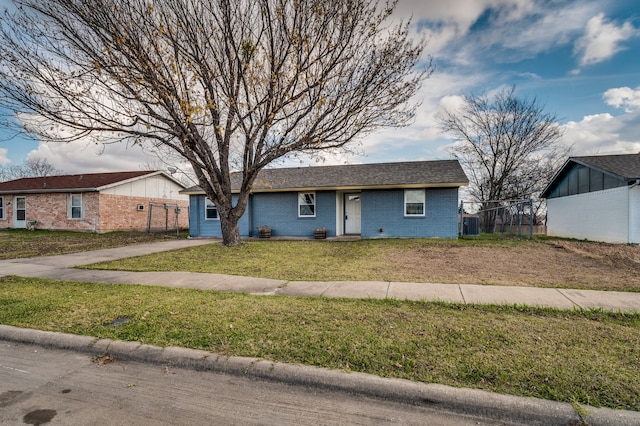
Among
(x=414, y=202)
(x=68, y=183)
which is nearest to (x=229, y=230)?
(x=414, y=202)

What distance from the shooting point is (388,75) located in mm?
9797

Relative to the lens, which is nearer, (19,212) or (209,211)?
(209,211)

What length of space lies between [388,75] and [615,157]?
51.0 feet

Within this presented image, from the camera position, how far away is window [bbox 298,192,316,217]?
54.5ft

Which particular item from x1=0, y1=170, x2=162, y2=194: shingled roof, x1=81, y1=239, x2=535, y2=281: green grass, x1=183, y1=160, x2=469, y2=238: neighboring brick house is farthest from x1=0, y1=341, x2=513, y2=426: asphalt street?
x1=0, y1=170, x2=162, y2=194: shingled roof

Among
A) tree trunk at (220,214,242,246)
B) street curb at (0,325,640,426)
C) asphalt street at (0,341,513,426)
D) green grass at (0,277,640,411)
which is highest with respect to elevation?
tree trunk at (220,214,242,246)

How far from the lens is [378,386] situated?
2818mm

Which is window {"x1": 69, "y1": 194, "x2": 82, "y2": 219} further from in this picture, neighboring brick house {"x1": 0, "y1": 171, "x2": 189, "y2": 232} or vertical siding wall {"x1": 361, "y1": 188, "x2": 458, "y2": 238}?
vertical siding wall {"x1": 361, "y1": 188, "x2": 458, "y2": 238}

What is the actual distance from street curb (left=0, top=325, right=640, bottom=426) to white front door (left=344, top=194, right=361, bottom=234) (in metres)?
14.0

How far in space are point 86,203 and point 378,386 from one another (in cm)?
2337

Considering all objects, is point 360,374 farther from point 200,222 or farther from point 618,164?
point 618,164

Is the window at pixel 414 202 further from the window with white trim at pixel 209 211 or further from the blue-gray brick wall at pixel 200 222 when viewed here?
the window with white trim at pixel 209 211

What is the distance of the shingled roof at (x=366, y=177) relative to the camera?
14.6 meters

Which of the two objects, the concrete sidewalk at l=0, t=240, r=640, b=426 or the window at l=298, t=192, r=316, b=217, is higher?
the window at l=298, t=192, r=316, b=217
